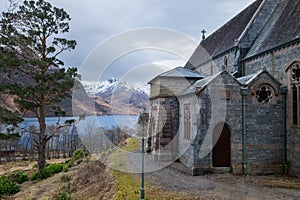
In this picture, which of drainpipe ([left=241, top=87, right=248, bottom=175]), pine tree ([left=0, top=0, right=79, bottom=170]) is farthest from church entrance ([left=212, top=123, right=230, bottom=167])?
pine tree ([left=0, top=0, right=79, bottom=170])

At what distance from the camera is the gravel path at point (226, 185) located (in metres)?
10.9

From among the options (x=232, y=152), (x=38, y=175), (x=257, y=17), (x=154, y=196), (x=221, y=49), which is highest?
(x=257, y=17)

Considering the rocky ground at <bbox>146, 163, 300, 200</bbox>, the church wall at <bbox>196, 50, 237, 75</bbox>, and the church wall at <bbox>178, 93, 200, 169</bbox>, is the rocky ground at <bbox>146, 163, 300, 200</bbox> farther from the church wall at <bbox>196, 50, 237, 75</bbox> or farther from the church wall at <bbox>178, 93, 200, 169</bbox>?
the church wall at <bbox>196, 50, 237, 75</bbox>

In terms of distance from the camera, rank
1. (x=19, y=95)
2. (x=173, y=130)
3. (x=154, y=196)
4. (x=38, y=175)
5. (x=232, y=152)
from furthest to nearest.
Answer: (x=38, y=175) → (x=19, y=95) → (x=173, y=130) → (x=232, y=152) → (x=154, y=196)

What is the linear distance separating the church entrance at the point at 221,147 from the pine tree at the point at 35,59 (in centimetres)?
1308

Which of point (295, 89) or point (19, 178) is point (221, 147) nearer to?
point (295, 89)

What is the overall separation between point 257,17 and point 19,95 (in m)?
19.8

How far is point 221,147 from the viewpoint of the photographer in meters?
14.5

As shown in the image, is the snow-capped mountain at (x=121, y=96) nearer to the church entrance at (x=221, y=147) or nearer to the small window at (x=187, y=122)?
the small window at (x=187, y=122)

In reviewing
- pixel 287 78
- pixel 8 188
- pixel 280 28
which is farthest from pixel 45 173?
pixel 280 28

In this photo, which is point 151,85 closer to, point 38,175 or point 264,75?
point 264,75

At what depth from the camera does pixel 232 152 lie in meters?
14.3

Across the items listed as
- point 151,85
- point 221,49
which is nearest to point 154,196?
point 151,85

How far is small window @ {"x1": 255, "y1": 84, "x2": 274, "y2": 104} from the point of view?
14.7m
